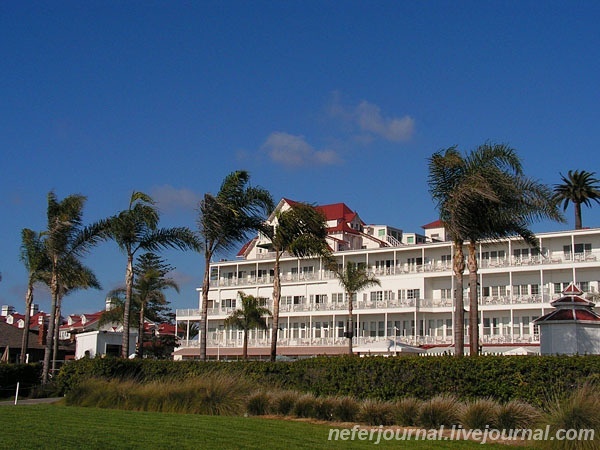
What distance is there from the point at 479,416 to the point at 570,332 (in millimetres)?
9346

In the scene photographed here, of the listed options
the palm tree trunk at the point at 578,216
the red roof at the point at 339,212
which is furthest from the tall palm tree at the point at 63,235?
the palm tree trunk at the point at 578,216

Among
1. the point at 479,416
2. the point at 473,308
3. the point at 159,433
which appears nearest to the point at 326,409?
the point at 479,416

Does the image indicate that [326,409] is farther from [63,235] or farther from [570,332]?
[63,235]

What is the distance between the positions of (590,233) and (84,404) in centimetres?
4371

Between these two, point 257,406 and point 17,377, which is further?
point 17,377

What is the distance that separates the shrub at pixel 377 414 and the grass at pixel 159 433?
6.36 feet

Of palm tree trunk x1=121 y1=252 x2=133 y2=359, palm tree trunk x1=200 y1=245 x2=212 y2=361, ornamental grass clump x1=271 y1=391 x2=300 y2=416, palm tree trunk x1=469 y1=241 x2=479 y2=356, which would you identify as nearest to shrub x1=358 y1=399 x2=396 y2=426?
ornamental grass clump x1=271 y1=391 x2=300 y2=416

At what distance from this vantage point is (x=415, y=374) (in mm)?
19953

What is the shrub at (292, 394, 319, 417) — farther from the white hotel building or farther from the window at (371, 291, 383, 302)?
the window at (371, 291, 383, 302)

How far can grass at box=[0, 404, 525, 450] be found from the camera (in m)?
11.8

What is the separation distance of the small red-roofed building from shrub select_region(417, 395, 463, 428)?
796 cm

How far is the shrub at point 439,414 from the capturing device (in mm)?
16484

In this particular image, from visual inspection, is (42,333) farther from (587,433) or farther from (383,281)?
(587,433)

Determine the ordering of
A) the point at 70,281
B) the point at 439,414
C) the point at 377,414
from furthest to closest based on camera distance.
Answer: the point at 70,281 → the point at 377,414 → the point at 439,414
